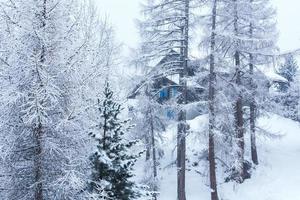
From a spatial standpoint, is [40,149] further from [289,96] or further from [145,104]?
[289,96]

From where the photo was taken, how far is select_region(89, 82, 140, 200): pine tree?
36.1 feet

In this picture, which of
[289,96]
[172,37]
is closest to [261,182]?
[172,37]

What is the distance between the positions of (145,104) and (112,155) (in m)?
12.6

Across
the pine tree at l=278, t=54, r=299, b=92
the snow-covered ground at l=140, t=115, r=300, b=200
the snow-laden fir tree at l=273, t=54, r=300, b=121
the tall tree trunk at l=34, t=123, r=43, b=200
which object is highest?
the pine tree at l=278, t=54, r=299, b=92

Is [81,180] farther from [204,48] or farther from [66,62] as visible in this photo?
[204,48]

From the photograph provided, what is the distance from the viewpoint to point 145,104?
23594 millimetres

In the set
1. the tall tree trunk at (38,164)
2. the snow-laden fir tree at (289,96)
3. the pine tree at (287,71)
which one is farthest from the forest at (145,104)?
the pine tree at (287,71)

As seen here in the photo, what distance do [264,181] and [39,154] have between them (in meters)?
16.5

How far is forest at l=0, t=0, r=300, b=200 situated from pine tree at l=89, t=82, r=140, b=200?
0.03 meters

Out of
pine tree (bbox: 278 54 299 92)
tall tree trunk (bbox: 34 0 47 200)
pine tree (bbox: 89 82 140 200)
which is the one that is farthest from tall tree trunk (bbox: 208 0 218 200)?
pine tree (bbox: 278 54 299 92)

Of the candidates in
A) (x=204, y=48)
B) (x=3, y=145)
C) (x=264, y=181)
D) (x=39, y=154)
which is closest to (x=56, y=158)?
(x=39, y=154)

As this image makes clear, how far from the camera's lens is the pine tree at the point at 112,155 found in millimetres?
11016

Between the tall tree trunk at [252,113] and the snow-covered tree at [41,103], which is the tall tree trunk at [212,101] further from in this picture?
the snow-covered tree at [41,103]

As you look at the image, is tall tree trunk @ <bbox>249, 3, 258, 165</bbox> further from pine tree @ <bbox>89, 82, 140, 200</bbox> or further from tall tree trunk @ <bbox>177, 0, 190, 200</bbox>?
pine tree @ <bbox>89, 82, 140, 200</bbox>
